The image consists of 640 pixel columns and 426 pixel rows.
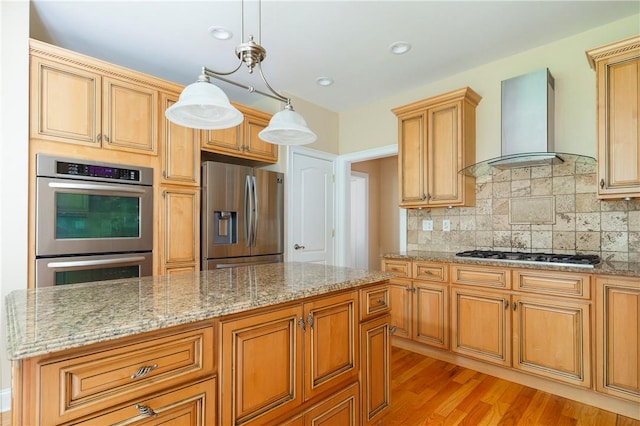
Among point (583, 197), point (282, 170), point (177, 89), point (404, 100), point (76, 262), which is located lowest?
point (76, 262)

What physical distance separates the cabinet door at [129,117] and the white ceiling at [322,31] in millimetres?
417

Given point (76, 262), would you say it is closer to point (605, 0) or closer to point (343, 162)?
point (343, 162)

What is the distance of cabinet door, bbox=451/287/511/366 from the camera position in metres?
2.48

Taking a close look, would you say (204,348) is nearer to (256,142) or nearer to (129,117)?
(129,117)

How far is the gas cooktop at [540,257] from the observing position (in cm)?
221

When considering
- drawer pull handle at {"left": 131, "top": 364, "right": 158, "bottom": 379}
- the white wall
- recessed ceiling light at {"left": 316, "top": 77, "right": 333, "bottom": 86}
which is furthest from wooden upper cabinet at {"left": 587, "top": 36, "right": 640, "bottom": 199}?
the white wall

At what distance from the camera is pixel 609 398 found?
2.13m

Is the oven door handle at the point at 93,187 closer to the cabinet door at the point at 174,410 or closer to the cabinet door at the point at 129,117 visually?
the cabinet door at the point at 129,117

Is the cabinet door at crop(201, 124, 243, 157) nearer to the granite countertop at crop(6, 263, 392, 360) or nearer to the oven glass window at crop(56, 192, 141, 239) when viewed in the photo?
the oven glass window at crop(56, 192, 141, 239)

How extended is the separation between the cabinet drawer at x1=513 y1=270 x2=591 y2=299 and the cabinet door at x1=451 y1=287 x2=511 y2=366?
17cm

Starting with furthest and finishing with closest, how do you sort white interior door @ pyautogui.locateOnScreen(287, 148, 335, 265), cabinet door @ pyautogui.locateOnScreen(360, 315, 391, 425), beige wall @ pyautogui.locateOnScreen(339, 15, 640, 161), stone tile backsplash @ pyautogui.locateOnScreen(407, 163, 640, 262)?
white interior door @ pyautogui.locateOnScreen(287, 148, 335, 265) < beige wall @ pyautogui.locateOnScreen(339, 15, 640, 161) < stone tile backsplash @ pyautogui.locateOnScreen(407, 163, 640, 262) < cabinet door @ pyautogui.locateOnScreen(360, 315, 391, 425)

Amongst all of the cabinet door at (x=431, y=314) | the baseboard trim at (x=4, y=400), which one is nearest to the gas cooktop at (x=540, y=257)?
the cabinet door at (x=431, y=314)

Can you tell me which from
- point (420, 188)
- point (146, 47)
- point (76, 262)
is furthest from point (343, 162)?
point (76, 262)

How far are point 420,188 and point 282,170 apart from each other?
1.49 meters
